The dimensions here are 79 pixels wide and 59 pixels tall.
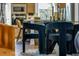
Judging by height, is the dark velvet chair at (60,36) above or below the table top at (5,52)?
above

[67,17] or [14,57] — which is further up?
[67,17]

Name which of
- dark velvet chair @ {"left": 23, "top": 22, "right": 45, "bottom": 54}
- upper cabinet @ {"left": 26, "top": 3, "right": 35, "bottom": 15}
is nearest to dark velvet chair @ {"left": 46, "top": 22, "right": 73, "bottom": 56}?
dark velvet chair @ {"left": 23, "top": 22, "right": 45, "bottom": 54}

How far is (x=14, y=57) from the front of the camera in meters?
1.09

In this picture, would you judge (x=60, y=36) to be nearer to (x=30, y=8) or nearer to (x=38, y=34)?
(x=38, y=34)

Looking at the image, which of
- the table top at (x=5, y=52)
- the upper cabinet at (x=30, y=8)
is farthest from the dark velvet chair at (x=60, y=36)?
the table top at (x=5, y=52)

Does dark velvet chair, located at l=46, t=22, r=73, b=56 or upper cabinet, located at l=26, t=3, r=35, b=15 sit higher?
upper cabinet, located at l=26, t=3, r=35, b=15

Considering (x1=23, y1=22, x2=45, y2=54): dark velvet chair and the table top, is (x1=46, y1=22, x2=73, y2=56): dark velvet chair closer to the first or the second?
(x1=23, y1=22, x2=45, y2=54): dark velvet chair

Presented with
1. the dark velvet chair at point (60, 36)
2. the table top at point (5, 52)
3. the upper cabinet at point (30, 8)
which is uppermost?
the upper cabinet at point (30, 8)

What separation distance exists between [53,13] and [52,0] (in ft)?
0.29

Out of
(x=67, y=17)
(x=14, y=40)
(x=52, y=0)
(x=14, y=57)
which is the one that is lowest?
(x=14, y=57)

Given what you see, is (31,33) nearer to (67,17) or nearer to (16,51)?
(16,51)

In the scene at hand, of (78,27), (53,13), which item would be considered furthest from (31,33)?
(78,27)

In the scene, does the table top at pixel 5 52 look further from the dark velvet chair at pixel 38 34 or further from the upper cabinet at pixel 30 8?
the upper cabinet at pixel 30 8

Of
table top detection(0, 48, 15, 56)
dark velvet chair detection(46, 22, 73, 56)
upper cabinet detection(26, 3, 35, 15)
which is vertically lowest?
table top detection(0, 48, 15, 56)
